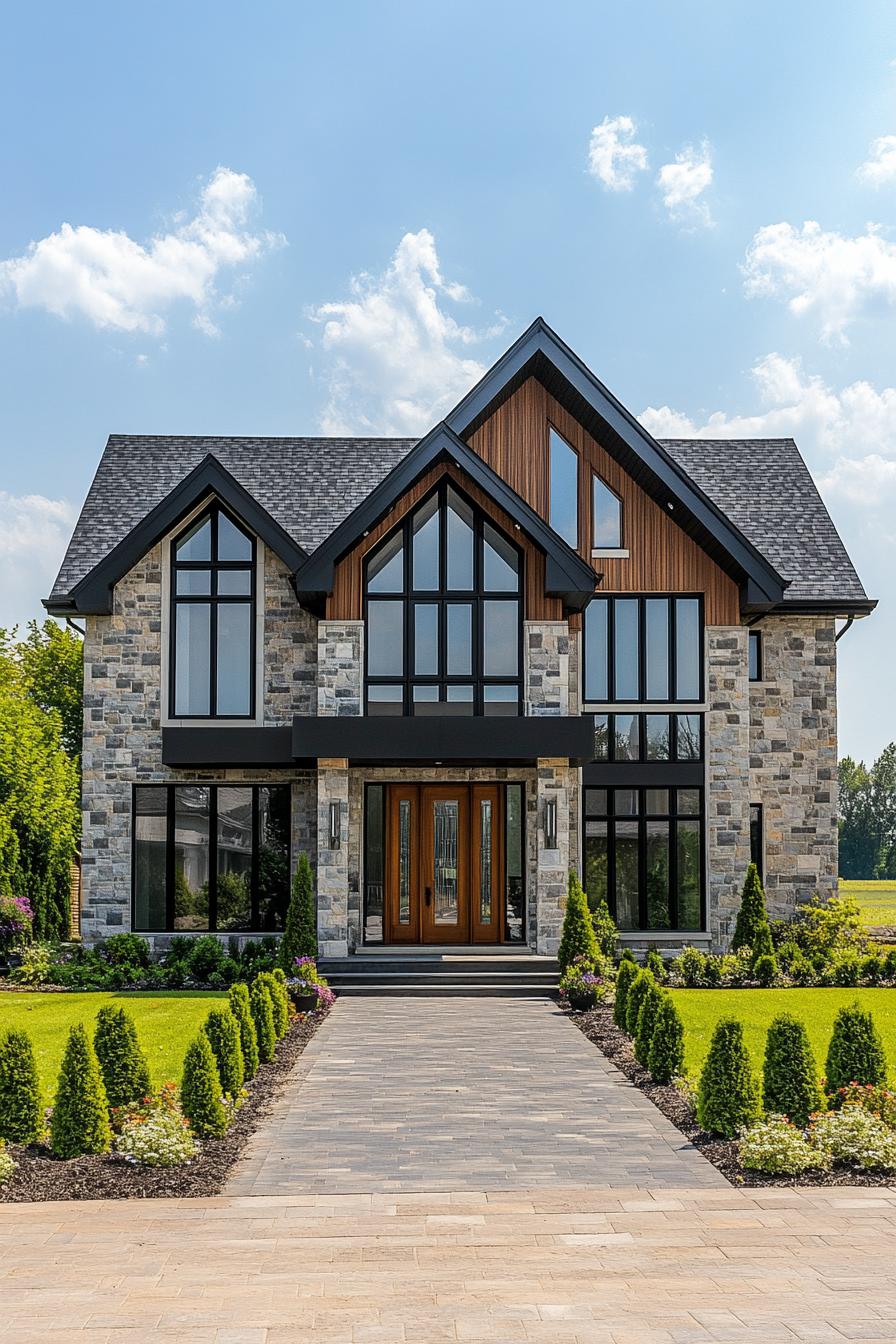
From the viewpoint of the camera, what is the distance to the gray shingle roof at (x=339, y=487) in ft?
76.1

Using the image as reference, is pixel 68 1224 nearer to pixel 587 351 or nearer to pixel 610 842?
pixel 610 842

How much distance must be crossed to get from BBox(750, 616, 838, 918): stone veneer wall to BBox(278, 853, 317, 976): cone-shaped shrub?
27.7 ft

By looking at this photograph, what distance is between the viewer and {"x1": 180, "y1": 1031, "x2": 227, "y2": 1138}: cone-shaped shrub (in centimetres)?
966

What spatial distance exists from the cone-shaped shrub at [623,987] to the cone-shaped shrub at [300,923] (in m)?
5.40

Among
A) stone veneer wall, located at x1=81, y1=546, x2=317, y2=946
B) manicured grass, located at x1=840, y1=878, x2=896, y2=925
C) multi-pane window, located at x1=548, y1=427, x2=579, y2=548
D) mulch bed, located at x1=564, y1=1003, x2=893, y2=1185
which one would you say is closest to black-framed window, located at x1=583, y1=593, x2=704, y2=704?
multi-pane window, located at x1=548, y1=427, x2=579, y2=548

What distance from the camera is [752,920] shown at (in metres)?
20.2

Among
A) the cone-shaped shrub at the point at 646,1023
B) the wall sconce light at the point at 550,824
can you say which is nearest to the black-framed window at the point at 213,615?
the wall sconce light at the point at 550,824

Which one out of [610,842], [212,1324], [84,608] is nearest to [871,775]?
[610,842]

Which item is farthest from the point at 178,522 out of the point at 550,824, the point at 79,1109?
the point at 79,1109

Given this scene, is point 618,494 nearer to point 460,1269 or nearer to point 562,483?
point 562,483

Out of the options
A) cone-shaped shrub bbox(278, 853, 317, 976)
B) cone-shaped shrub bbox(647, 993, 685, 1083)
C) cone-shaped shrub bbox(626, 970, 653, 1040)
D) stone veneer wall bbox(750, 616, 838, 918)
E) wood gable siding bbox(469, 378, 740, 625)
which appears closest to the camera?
cone-shaped shrub bbox(647, 993, 685, 1083)

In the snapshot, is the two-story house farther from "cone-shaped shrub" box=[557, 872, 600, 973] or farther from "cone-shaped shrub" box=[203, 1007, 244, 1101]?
"cone-shaped shrub" box=[203, 1007, 244, 1101]

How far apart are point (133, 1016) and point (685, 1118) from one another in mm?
8091

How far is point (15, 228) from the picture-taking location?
16.8 metres
